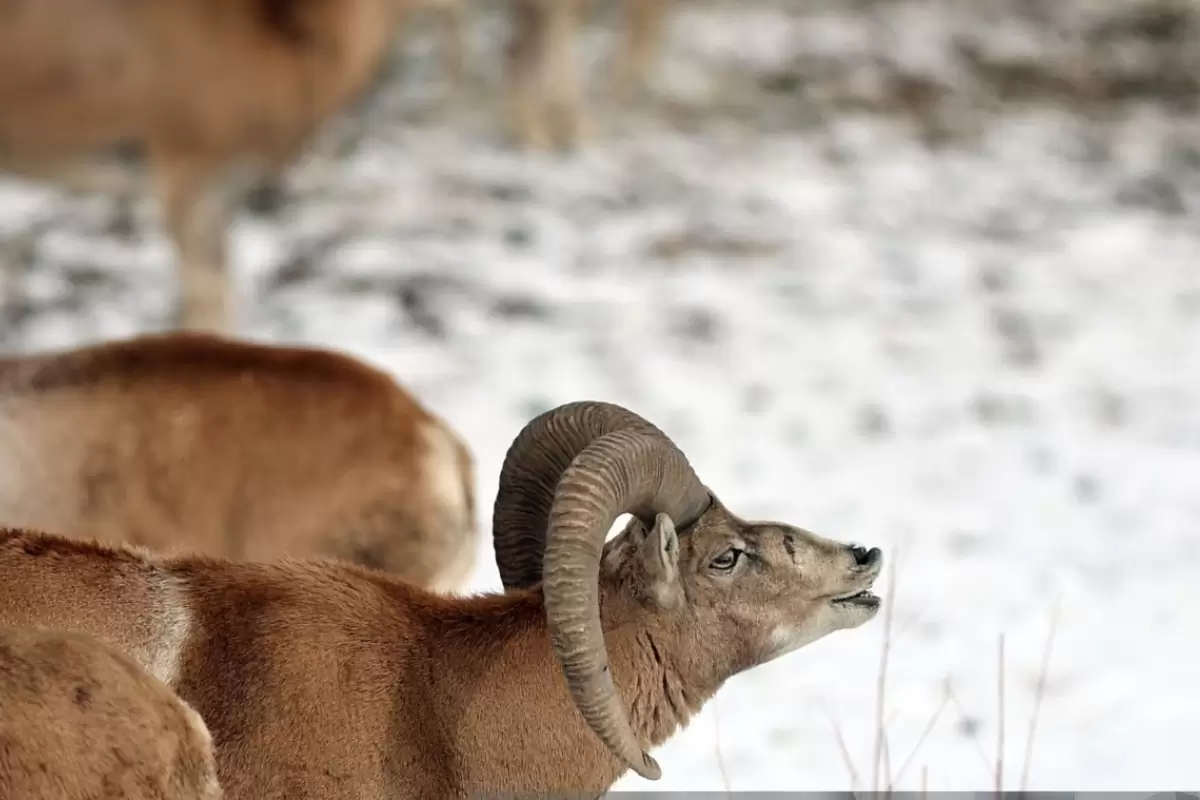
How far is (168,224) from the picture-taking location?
7.91m

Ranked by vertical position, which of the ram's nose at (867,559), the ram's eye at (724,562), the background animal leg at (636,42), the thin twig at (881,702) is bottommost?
the thin twig at (881,702)

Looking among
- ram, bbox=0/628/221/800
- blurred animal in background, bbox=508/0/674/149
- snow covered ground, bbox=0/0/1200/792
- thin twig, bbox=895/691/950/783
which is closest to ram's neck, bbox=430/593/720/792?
ram, bbox=0/628/221/800

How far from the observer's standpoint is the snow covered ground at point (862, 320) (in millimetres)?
5336

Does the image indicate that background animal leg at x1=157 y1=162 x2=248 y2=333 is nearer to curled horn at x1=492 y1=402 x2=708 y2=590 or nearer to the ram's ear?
curled horn at x1=492 y1=402 x2=708 y2=590

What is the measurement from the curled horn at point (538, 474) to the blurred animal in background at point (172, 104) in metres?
4.66

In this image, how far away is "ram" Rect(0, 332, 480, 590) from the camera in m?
4.70

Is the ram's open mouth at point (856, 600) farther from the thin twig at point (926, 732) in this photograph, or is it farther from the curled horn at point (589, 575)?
the thin twig at point (926, 732)

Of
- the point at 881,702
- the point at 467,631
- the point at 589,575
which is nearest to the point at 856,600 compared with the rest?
the point at 881,702

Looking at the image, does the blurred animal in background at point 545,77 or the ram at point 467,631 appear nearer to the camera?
the ram at point 467,631

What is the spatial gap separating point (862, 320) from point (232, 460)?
4.84 meters

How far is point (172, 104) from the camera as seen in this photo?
7.84m

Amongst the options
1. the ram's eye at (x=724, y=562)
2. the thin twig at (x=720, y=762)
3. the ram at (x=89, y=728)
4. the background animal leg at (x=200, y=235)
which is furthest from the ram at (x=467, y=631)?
the background animal leg at (x=200, y=235)

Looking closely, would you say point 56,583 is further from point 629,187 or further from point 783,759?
point 629,187

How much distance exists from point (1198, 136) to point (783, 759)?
8220 mm
